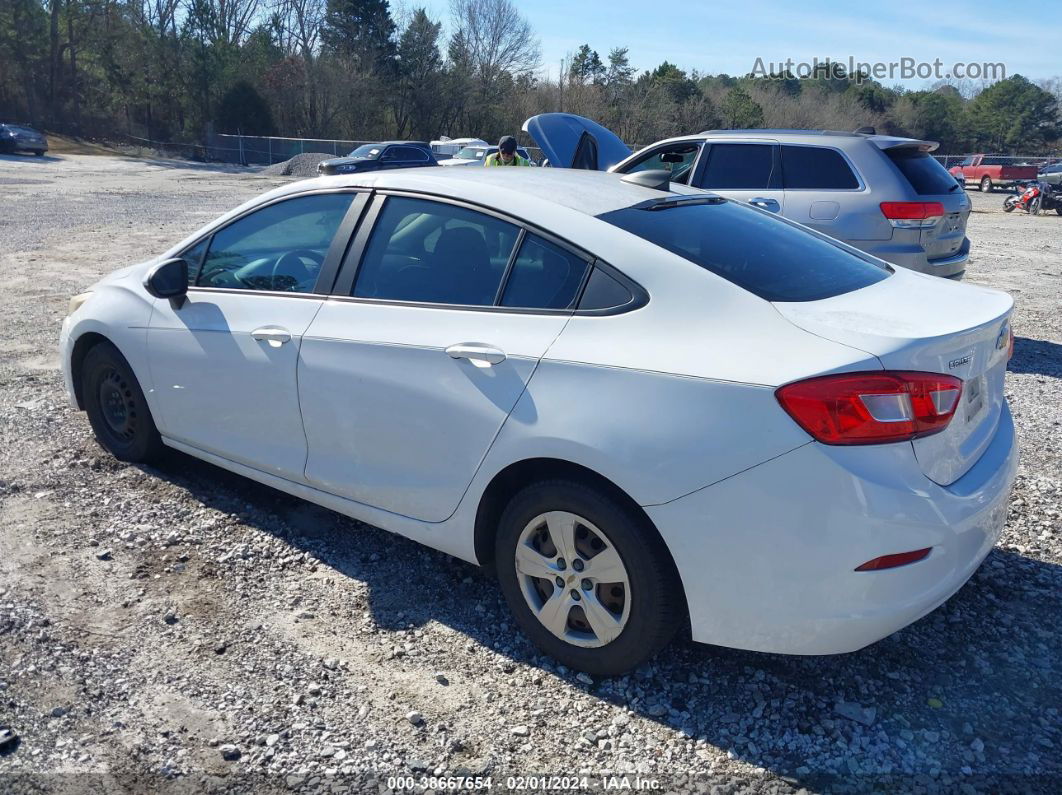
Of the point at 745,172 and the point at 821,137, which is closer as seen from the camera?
the point at 821,137

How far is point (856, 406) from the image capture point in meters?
2.54

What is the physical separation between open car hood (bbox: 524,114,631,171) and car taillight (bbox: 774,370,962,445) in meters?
7.88

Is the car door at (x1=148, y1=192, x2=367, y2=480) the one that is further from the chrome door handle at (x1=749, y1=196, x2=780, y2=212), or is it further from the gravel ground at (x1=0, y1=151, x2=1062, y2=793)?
the chrome door handle at (x1=749, y1=196, x2=780, y2=212)

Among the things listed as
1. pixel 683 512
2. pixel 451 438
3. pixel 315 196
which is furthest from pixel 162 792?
pixel 315 196

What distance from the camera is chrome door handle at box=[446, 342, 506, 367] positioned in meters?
3.13

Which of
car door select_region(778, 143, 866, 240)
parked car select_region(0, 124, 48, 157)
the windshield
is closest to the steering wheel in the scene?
car door select_region(778, 143, 866, 240)

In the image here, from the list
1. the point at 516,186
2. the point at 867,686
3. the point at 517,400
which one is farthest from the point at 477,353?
the point at 867,686

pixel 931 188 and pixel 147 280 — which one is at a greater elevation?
pixel 931 188

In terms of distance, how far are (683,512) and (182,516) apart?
2754 millimetres

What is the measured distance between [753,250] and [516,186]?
0.97 meters

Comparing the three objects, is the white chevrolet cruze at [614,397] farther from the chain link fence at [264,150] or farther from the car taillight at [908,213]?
the chain link fence at [264,150]

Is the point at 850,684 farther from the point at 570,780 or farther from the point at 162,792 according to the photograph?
the point at 162,792

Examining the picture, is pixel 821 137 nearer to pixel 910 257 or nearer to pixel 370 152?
pixel 910 257

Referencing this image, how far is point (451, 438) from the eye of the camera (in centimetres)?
324
